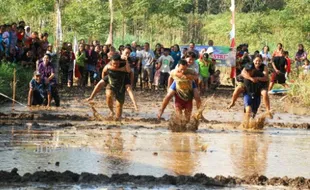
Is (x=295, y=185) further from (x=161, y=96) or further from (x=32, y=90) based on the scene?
(x=161, y=96)

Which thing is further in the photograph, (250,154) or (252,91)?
(252,91)

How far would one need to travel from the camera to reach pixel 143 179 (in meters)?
8.55

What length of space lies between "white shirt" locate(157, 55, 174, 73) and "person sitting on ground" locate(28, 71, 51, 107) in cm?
851

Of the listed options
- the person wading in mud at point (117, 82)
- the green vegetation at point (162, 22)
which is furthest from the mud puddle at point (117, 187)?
the green vegetation at point (162, 22)

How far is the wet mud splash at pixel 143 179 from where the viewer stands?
8.35 m

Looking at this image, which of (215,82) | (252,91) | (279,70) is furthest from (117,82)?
(215,82)

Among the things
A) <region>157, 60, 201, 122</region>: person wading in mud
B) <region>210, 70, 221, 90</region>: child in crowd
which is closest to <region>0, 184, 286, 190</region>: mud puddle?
<region>157, 60, 201, 122</region>: person wading in mud

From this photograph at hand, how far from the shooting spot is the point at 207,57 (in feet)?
85.0

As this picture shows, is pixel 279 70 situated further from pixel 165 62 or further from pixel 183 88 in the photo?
pixel 183 88

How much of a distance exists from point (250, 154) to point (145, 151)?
1601mm

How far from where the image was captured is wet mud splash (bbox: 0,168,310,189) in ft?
27.4

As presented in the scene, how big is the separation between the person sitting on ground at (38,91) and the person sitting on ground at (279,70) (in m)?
10.3

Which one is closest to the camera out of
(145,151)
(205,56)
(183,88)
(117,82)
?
(145,151)

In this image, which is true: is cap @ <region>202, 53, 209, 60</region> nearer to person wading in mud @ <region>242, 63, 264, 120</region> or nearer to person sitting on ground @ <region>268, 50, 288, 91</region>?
person sitting on ground @ <region>268, 50, 288, 91</region>
